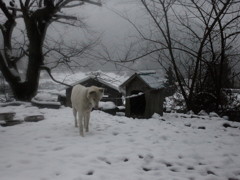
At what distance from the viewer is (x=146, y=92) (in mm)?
10469

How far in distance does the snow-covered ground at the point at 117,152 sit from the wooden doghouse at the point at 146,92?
281cm

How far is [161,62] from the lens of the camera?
12922 millimetres

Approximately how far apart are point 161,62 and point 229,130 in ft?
20.0

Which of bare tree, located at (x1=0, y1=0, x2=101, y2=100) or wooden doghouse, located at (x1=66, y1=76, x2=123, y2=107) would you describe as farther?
wooden doghouse, located at (x1=66, y1=76, x2=123, y2=107)

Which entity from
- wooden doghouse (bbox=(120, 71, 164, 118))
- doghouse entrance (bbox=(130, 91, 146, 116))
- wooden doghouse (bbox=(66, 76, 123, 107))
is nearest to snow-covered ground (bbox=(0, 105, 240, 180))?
wooden doghouse (bbox=(120, 71, 164, 118))

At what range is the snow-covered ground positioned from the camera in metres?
4.02

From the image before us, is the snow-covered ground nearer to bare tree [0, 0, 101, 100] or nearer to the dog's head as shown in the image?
the dog's head

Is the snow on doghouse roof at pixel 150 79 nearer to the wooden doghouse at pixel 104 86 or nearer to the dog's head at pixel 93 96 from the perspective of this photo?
the dog's head at pixel 93 96

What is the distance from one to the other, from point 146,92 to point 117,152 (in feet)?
18.7

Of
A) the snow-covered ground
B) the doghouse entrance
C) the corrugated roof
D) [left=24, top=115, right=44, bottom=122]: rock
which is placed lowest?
the snow-covered ground

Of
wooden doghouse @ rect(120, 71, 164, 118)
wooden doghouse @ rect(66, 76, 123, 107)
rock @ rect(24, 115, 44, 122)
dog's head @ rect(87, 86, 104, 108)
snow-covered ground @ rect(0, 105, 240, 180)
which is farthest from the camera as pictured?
wooden doghouse @ rect(66, 76, 123, 107)

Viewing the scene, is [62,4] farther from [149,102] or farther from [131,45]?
[149,102]

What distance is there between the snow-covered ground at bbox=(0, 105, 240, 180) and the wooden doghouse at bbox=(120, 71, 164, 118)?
111 inches

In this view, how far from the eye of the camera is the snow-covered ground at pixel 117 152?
402cm
